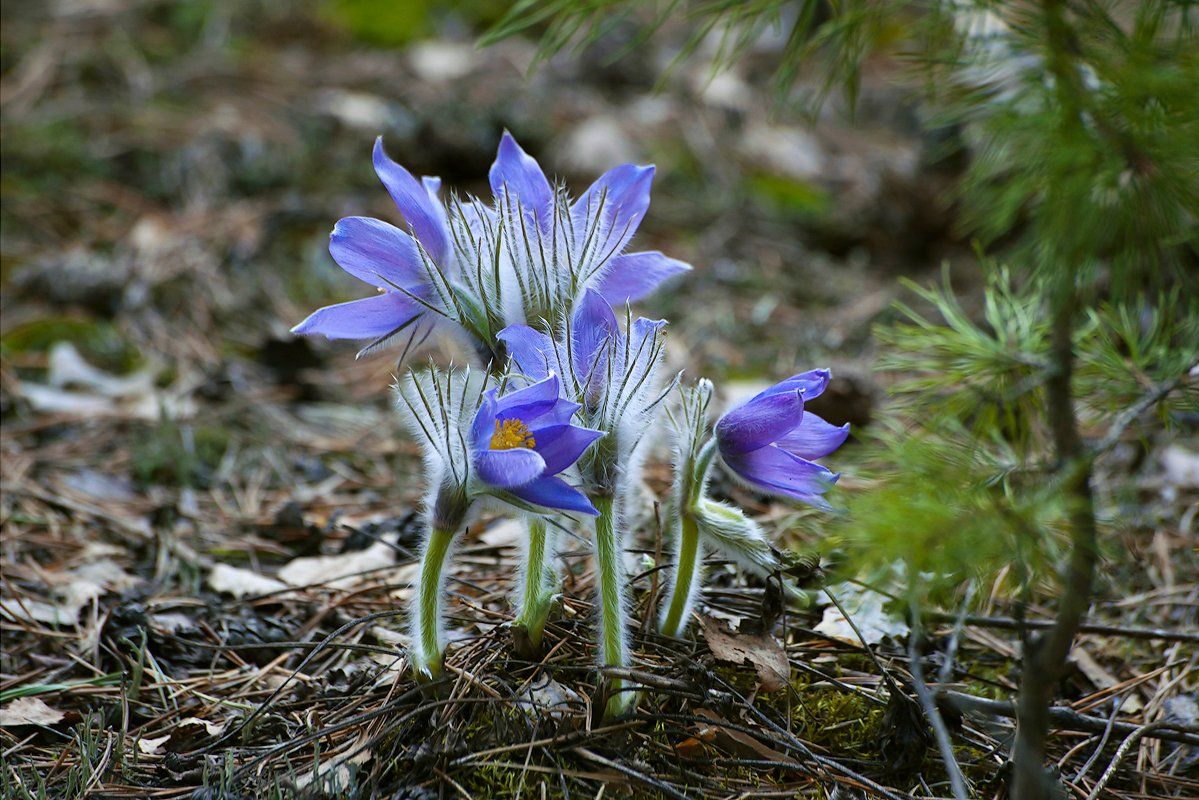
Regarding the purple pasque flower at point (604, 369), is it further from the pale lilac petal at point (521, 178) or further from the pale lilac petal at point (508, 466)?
the pale lilac petal at point (521, 178)

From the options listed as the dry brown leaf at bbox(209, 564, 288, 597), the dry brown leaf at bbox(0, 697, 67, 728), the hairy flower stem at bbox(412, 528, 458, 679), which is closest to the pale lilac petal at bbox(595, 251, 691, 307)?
the hairy flower stem at bbox(412, 528, 458, 679)

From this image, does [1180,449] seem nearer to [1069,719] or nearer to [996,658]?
[996,658]

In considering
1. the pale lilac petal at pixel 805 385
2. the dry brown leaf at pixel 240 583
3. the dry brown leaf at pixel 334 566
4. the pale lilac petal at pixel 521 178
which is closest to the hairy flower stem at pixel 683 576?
the pale lilac petal at pixel 805 385

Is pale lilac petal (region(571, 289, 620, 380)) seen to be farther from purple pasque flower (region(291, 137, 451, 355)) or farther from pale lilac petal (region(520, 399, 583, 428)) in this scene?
purple pasque flower (region(291, 137, 451, 355))

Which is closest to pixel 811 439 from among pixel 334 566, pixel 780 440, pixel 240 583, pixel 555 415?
pixel 780 440

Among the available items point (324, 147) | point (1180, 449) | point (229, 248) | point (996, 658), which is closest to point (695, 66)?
point (324, 147)
